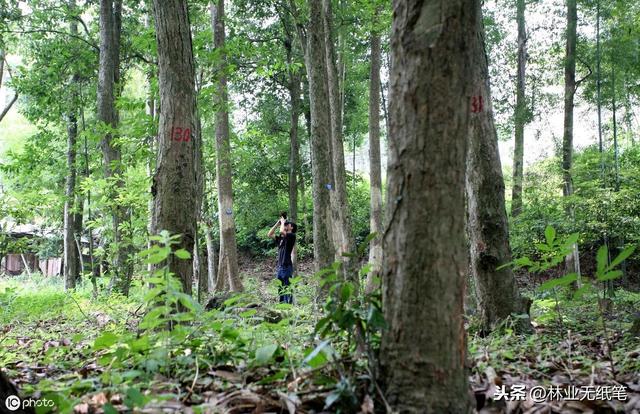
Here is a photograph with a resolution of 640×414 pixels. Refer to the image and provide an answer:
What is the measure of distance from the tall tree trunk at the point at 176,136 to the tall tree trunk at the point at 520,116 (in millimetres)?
15119

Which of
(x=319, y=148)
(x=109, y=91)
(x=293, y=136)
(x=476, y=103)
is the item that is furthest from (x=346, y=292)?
(x=293, y=136)

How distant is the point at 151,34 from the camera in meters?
7.37

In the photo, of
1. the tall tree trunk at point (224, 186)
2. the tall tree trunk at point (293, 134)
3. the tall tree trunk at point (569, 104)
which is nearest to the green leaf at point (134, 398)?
the tall tree trunk at point (224, 186)

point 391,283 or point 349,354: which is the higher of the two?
point 391,283

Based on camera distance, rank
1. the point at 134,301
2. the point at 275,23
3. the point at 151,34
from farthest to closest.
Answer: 1. the point at 275,23
2. the point at 134,301
3. the point at 151,34

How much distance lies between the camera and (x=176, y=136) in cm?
455

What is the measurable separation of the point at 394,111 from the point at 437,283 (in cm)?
70

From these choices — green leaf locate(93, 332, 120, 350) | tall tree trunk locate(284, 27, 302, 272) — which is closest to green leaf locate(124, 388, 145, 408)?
green leaf locate(93, 332, 120, 350)

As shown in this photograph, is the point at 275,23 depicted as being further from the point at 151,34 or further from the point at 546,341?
the point at 546,341

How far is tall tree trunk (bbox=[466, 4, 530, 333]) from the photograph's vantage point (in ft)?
14.1

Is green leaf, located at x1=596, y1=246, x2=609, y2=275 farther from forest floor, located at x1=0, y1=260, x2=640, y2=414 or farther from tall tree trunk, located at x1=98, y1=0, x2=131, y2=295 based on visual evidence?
tall tree trunk, located at x1=98, y1=0, x2=131, y2=295

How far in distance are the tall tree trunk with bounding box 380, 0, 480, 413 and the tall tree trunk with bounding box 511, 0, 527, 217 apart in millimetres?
16719

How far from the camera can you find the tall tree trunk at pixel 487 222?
4.29 m

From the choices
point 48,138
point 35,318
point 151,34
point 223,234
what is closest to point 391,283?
point 151,34
